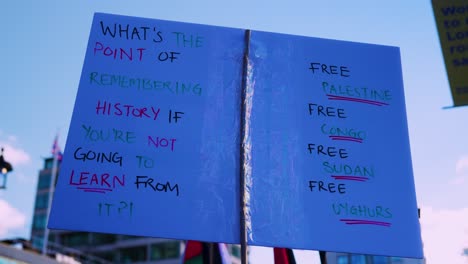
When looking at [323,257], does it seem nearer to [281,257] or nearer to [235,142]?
[235,142]

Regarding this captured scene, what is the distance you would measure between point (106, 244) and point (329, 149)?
59376 mm

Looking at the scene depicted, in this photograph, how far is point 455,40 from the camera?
398 cm

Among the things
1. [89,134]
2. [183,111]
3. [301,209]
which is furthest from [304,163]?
[89,134]

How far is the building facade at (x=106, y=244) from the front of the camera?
5656cm

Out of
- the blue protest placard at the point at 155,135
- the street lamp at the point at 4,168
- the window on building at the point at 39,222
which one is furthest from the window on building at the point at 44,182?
the blue protest placard at the point at 155,135

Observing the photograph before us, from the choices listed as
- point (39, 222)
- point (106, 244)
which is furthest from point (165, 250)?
point (39, 222)

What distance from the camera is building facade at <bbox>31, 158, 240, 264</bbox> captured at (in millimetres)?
56562

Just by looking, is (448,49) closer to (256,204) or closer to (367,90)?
(367,90)

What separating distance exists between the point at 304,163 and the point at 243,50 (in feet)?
2.86

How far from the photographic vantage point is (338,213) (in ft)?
10.7

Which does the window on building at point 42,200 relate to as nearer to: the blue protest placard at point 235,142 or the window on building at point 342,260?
the window on building at point 342,260

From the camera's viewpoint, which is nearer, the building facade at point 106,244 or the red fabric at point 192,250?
the red fabric at point 192,250

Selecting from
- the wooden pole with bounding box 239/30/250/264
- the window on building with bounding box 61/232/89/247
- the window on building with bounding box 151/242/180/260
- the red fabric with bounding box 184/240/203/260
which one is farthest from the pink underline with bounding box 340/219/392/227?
the window on building with bounding box 61/232/89/247

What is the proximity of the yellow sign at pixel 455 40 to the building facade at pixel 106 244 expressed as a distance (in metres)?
51.8
